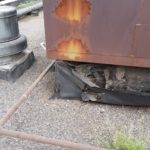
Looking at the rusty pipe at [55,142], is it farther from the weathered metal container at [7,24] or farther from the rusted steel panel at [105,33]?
the weathered metal container at [7,24]

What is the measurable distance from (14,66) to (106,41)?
1.54m

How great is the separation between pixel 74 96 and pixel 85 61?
1.70 ft

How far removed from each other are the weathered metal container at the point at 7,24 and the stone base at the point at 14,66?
0.30 metres

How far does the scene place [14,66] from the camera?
13.8 ft

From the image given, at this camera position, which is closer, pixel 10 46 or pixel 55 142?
pixel 55 142

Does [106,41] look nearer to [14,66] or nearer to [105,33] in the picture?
[105,33]

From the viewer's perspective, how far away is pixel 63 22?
3.30 metres

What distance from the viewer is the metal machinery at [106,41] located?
3068mm

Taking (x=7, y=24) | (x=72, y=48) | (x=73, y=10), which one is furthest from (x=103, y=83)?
(x=7, y=24)

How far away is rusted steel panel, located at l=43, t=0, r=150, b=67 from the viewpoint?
120 inches

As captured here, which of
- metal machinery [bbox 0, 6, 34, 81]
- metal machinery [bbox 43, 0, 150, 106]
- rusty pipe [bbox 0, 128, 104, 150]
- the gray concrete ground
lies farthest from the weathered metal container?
rusty pipe [bbox 0, 128, 104, 150]

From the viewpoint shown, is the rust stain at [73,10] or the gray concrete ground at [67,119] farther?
the rust stain at [73,10]

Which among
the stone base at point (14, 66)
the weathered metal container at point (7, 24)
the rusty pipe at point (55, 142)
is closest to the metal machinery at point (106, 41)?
the stone base at point (14, 66)

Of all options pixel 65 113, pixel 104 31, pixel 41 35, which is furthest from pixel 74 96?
pixel 41 35
